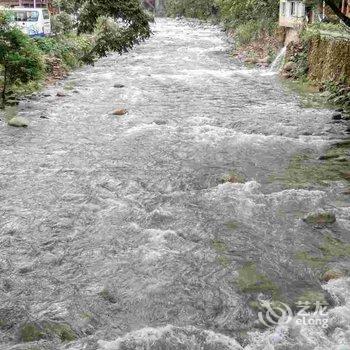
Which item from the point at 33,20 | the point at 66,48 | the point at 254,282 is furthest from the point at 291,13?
the point at 254,282

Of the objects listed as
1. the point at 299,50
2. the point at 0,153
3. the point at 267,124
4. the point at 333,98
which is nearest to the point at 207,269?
the point at 0,153

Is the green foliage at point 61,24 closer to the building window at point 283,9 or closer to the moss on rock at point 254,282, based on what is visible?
the building window at point 283,9

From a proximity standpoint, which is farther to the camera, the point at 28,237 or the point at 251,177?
the point at 251,177

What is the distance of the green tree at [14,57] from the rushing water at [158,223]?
5.80ft

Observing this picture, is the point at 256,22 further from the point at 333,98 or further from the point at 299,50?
the point at 333,98

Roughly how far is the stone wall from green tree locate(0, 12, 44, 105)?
35.4ft

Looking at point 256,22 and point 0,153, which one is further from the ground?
point 256,22

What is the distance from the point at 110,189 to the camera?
945cm

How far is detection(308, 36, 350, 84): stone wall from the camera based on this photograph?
57.4 ft

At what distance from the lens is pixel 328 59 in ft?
62.5

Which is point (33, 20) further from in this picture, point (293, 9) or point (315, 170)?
point (315, 170)

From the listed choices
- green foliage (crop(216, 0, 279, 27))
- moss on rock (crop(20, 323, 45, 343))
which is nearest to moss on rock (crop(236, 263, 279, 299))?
moss on rock (crop(20, 323, 45, 343))

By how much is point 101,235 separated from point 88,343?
2537mm

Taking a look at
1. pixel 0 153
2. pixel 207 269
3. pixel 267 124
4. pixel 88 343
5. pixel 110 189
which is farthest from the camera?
pixel 267 124
